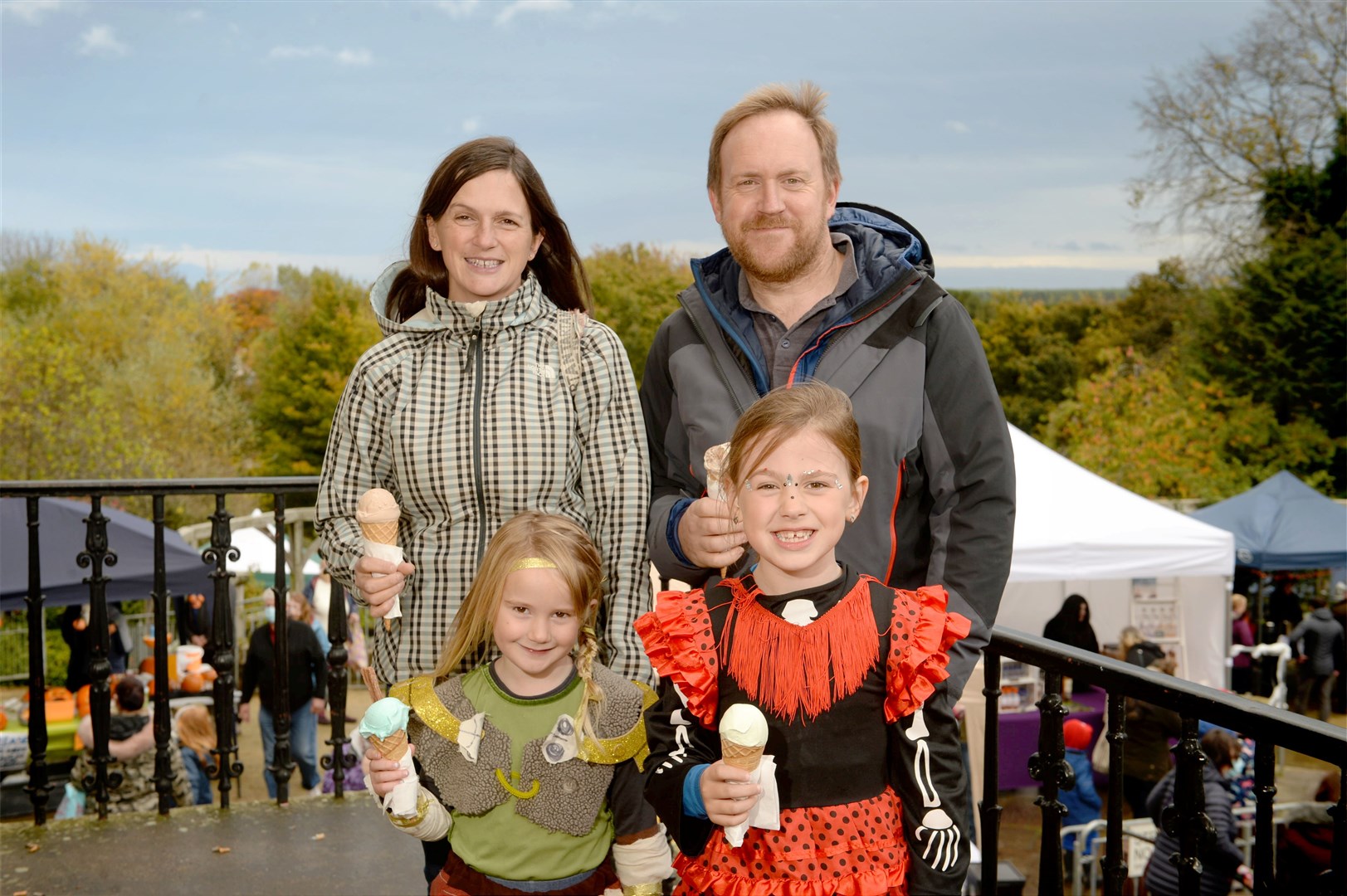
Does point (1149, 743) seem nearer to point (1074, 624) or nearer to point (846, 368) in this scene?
point (1074, 624)

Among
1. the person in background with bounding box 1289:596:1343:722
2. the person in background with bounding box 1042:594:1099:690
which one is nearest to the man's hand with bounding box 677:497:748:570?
the person in background with bounding box 1042:594:1099:690

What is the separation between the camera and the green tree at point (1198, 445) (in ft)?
74.0

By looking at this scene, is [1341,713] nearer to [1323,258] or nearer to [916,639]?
[1323,258]

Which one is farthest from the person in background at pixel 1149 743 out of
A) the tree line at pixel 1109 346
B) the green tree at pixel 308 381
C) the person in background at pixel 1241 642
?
the green tree at pixel 308 381

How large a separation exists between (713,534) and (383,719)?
683 millimetres

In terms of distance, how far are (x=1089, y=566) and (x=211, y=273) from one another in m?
40.4

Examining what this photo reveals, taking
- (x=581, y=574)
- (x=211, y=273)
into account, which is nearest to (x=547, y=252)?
(x=581, y=574)

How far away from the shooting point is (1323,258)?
22.1m

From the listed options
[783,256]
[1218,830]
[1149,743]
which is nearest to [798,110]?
[783,256]

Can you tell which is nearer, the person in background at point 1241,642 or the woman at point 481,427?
the woman at point 481,427

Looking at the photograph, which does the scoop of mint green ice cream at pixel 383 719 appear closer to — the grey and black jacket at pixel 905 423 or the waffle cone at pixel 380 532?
the waffle cone at pixel 380 532

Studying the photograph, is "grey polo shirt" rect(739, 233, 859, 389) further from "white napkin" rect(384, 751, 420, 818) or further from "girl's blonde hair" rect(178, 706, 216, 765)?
"girl's blonde hair" rect(178, 706, 216, 765)

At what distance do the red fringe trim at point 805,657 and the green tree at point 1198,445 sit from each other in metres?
22.3

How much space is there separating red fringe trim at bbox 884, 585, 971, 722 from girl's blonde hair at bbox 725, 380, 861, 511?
0.78ft
